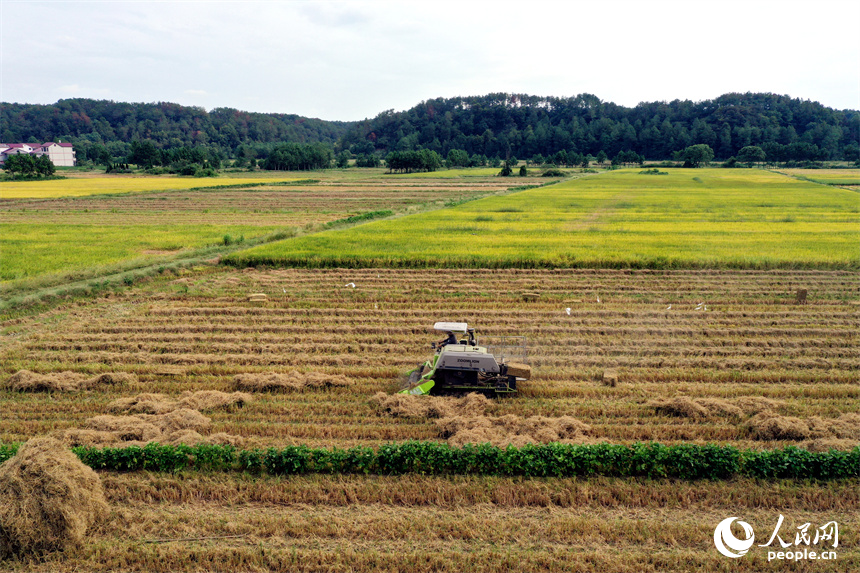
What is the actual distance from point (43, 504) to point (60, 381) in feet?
17.6

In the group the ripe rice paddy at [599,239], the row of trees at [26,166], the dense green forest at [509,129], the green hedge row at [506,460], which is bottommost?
the green hedge row at [506,460]

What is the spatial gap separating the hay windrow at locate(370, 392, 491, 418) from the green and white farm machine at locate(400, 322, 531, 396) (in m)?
0.28

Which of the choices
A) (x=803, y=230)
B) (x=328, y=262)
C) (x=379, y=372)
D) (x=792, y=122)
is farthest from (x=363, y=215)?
(x=792, y=122)

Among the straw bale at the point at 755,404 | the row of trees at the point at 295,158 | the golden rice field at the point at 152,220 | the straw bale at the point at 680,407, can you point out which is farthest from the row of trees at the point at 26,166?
the straw bale at the point at 755,404

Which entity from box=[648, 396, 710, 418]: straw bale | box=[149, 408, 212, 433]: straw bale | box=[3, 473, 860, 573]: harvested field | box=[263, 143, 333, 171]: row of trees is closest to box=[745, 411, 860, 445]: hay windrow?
box=[648, 396, 710, 418]: straw bale

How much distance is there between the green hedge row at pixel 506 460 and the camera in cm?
814

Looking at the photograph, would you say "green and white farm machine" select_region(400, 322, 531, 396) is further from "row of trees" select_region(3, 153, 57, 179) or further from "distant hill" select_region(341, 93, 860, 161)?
"distant hill" select_region(341, 93, 860, 161)

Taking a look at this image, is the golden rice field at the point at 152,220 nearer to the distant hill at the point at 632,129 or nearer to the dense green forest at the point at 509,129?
the dense green forest at the point at 509,129

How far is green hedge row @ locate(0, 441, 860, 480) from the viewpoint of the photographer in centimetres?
814

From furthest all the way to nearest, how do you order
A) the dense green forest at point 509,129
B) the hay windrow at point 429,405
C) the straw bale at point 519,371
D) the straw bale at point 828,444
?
the dense green forest at point 509,129 < the straw bale at point 519,371 < the hay windrow at point 429,405 < the straw bale at point 828,444

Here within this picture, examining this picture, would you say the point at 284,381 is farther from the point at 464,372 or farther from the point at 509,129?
the point at 509,129

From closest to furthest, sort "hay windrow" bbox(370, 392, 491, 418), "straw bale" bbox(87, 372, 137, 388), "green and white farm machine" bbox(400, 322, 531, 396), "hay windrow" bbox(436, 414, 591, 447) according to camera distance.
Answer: "hay windrow" bbox(436, 414, 591, 447) → "hay windrow" bbox(370, 392, 491, 418) → "green and white farm machine" bbox(400, 322, 531, 396) → "straw bale" bbox(87, 372, 137, 388)

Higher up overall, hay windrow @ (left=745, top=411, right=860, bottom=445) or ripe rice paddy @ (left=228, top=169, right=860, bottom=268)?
ripe rice paddy @ (left=228, top=169, right=860, bottom=268)

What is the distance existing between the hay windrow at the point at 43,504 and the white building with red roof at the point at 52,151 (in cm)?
14217
